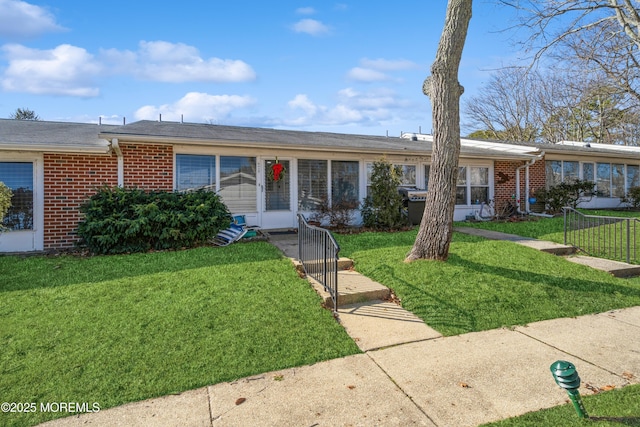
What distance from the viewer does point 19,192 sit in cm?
748

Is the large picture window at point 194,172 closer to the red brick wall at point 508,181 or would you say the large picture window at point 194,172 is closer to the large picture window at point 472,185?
the large picture window at point 472,185

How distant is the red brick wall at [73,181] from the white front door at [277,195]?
2.90 m

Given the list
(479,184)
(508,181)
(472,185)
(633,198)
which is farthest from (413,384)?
(633,198)

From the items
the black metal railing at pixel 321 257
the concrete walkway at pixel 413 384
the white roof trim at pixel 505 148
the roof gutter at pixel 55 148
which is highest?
the white roof trim at pixel 505 148

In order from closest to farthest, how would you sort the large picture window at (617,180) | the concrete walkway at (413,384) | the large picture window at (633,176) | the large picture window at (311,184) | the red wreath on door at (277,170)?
the concrete walkway at (413,384), the red wreath on door at (277,170), the large picture window at (311,184), the large picture window at (617,180), the large picture window at (633,176)

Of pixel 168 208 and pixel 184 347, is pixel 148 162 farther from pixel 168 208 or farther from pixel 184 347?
pixel 184 347

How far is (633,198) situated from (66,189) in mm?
19212

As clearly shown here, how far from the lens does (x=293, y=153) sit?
31.9 ft

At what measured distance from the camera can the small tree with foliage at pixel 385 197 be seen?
29.7 ft

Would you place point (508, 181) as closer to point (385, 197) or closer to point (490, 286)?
point (385, 197)

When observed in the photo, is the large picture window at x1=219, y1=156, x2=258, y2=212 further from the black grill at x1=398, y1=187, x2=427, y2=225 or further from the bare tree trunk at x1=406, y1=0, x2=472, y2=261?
the bare tree trunk at x1=406, y1=0, x2=472, y2=261

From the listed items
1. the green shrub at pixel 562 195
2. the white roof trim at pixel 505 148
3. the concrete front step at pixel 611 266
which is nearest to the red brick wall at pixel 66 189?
the concrete front step at pixel 611 266

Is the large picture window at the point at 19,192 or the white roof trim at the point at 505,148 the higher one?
the white roof trim at the point at 505,148

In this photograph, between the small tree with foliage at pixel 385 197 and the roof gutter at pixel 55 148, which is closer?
the roof gutter at pixel 55 148
